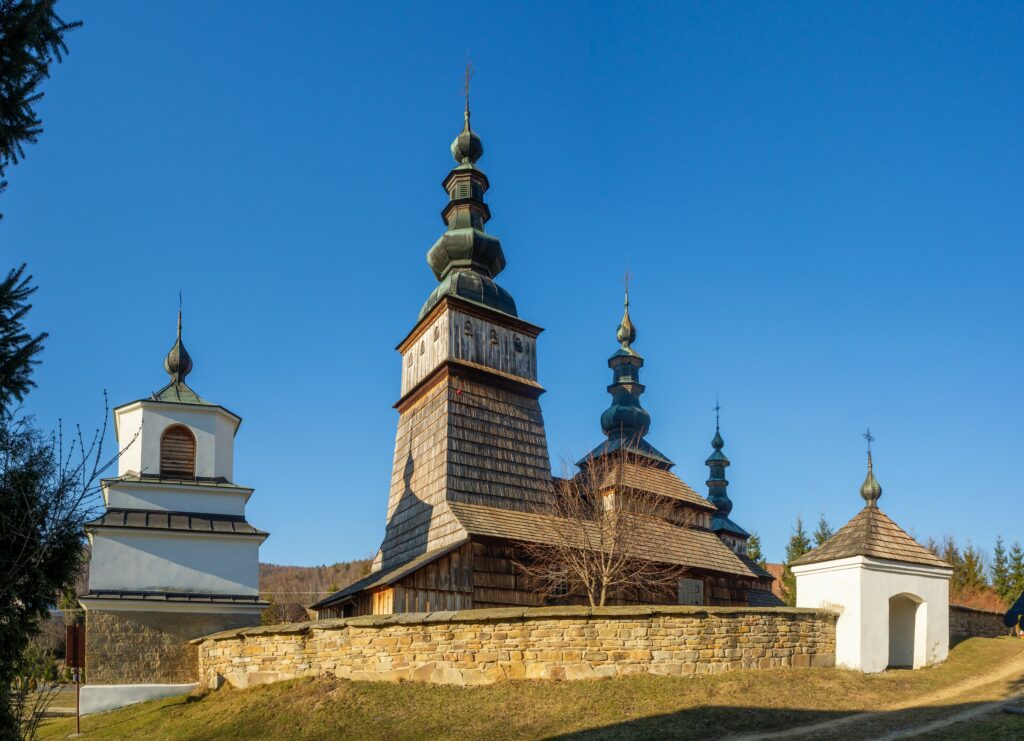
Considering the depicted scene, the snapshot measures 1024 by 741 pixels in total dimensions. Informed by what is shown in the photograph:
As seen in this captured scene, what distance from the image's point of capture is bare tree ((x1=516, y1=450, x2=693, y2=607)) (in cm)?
2208

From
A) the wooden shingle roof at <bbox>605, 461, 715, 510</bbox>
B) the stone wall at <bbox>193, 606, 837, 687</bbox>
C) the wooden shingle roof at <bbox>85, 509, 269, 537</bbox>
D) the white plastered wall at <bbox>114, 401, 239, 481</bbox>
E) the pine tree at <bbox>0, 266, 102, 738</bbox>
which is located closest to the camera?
the pine tree at <bbox>0, 266, 102, 738</bbox>

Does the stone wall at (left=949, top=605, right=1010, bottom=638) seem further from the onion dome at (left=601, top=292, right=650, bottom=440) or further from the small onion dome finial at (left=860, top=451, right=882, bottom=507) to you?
the onion dome at (left=601, top=292, right=650, bottom=440)

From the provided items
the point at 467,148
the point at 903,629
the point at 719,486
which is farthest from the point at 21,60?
the point at 719,486

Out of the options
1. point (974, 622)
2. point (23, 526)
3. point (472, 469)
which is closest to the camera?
point (23, 526)

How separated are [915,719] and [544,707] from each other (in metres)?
5.39

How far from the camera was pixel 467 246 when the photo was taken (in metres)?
28.0

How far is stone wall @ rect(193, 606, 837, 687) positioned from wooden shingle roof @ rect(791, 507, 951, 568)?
2.48 m

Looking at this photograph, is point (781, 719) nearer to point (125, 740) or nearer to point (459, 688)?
point (459, 688)

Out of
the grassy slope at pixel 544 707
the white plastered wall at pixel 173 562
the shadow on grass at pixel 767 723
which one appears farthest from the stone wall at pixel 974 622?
the white plastered wall at pixel 173 562

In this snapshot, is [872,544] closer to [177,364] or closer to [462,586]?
[462,586]

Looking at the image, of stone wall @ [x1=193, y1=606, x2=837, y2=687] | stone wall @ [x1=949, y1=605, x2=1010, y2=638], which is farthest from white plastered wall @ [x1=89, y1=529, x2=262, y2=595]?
stone wall @ [x1=949, y1=605, x2=1010, y2=638]

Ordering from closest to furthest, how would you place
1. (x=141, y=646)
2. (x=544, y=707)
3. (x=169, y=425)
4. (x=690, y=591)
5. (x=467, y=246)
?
(x=544, y=707) < (x=141, y=646) < (x=169, y=425) < (x=690, y=591) < (x=467, y=246)

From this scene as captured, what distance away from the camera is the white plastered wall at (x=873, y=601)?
55.6ft

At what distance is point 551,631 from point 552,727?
2147 mm
